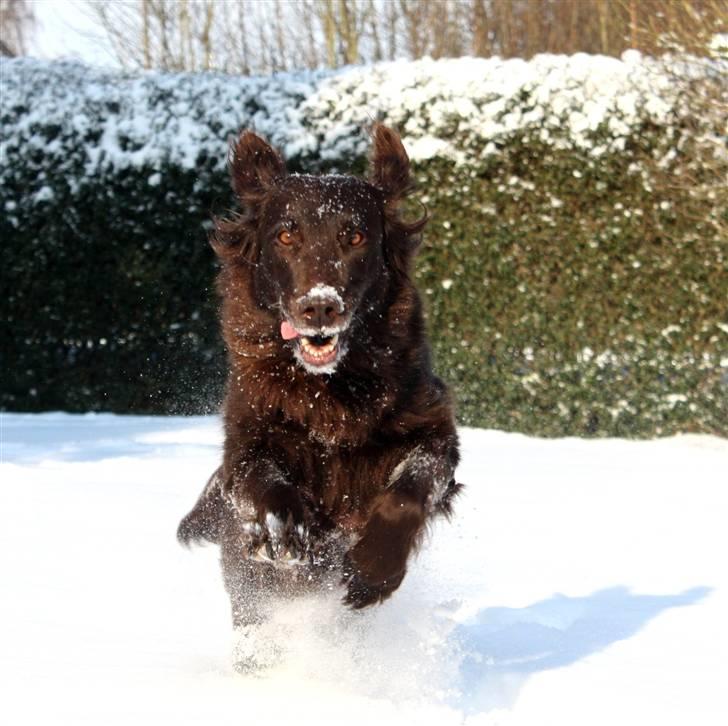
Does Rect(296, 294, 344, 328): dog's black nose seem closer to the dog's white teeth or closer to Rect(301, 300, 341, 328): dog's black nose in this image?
Rect(301, 300, 341, 328): dog's black nose

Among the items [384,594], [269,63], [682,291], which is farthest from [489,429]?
[269,63]

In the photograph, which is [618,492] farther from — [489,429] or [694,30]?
[694,30]

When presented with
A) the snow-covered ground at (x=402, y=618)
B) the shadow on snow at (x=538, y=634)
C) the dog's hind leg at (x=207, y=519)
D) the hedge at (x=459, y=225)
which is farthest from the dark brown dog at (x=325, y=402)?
the hedge at (x=459, y=225)

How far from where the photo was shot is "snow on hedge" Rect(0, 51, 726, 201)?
943 centimetres

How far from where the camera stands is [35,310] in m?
10.6

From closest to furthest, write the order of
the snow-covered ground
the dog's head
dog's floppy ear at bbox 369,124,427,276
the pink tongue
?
the snow-covered ground, the dog's head, the pink tongue, dog's floppy ear at bbox 369,124,427,276

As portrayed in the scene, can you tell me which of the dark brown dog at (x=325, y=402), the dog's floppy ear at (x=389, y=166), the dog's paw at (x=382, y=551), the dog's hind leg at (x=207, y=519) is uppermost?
the dog's floppy ear at (x=389, y=166)

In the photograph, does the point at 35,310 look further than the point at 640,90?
Yes

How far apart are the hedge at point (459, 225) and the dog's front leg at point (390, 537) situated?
6.23 meters

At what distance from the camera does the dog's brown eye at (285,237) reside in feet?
12.3

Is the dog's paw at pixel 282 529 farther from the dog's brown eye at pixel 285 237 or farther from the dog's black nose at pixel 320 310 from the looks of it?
the dog's brown eye at pixel 285 237

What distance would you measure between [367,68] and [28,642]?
7.55 metres

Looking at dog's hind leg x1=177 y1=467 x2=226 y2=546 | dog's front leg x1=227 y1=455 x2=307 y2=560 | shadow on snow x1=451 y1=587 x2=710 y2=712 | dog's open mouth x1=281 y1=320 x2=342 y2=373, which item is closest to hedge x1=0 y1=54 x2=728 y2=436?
shadow on snow x1=451 y1=587 x2=710 y2=712

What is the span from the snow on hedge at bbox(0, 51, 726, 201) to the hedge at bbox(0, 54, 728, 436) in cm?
2
